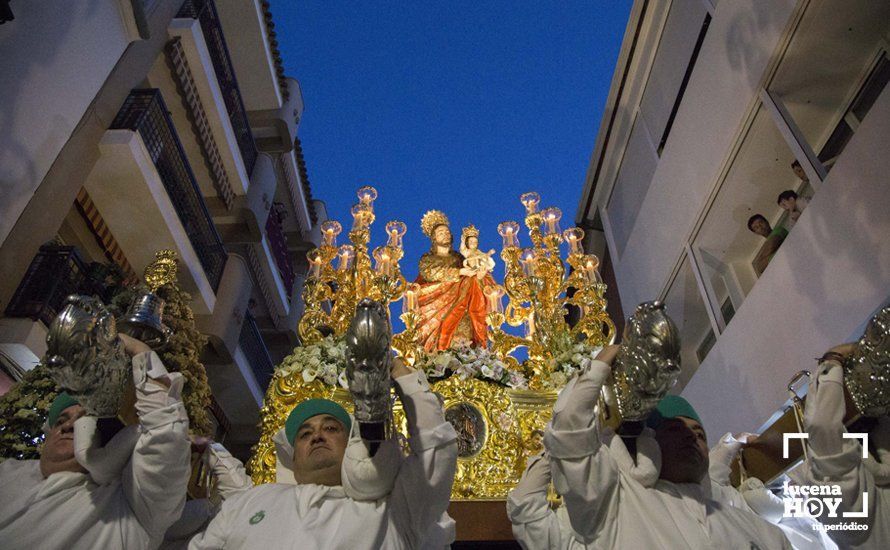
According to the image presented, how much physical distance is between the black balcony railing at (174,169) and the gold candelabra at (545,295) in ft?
17.0

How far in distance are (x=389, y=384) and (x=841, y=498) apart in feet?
5.65

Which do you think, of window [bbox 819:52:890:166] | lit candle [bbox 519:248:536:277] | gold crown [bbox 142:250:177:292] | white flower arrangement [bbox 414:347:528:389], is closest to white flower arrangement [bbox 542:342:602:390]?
white flower arrangement [bbox 414:347:528:389]

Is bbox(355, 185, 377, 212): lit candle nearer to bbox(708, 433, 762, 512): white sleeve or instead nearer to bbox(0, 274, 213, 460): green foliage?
bbox(0, 274, 213, 460): green foliage

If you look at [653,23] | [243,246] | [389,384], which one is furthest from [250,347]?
[389,384]

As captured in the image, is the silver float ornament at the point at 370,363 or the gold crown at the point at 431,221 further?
the gold crown at the point at 431,221

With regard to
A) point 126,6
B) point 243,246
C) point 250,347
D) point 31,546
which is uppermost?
point 243,246

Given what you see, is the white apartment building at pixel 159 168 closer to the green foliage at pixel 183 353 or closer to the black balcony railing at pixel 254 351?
the black balcony railing at pixel 254 351

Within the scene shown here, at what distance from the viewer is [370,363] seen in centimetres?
200

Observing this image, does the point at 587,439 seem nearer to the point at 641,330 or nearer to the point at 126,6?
the point at 641,330

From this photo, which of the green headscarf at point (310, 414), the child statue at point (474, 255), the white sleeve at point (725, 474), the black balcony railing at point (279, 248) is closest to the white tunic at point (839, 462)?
the white sleeve at point (725, 474)

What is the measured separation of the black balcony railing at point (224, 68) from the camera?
388 inches

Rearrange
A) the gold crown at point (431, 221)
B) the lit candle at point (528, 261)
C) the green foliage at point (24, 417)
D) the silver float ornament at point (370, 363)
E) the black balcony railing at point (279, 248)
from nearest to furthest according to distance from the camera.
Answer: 1. the silver float ornament at point (370, 363)
2. the green foliage at point (24, 417)
3. the lit candle at point (528, 261)
4. the gold crown at point (431, 221)
5. the black balcony railing at point (279, 248)

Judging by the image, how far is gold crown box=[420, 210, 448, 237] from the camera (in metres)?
7.07

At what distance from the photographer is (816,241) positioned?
4926mm
